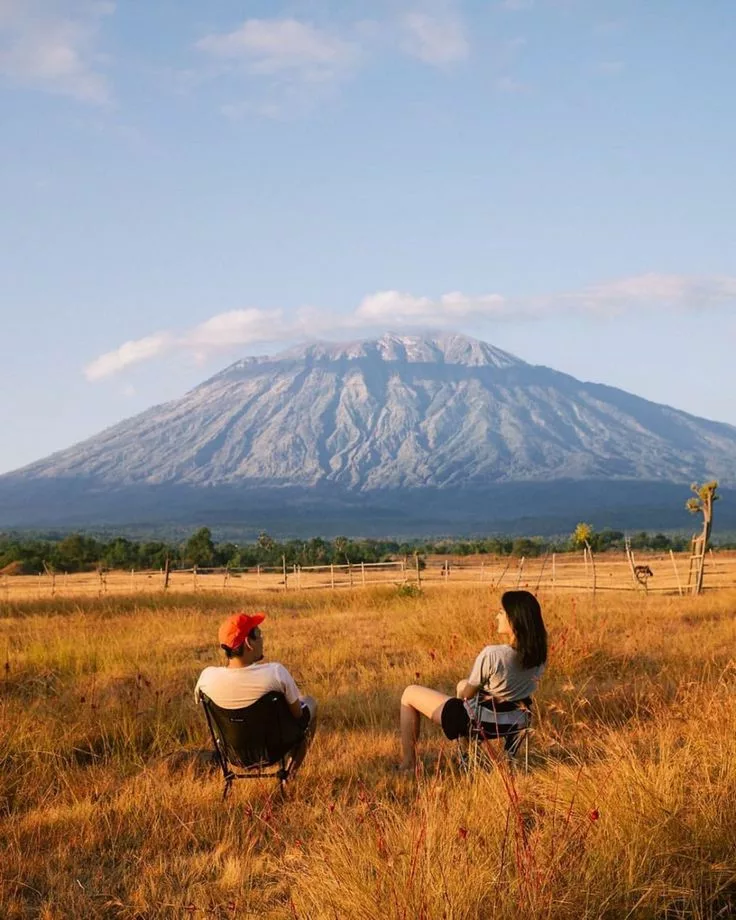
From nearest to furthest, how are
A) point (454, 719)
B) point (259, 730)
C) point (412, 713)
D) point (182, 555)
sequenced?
1. point (259, 730)
2. point (454, 719)
3. point (412, 713)
4. point (182, 555)

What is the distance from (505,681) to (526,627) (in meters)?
0.31

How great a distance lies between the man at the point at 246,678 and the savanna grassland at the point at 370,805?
48 cm

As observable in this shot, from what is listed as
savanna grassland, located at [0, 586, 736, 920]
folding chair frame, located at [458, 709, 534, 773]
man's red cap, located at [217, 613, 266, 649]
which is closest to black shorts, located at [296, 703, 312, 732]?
savanna grassland, located at [0, 586, 736, 920]

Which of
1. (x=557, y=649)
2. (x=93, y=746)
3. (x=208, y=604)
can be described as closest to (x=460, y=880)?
(x=93, y=746)

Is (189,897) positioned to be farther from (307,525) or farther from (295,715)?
(307,525)

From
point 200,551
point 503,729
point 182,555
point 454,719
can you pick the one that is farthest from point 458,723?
point 200,551

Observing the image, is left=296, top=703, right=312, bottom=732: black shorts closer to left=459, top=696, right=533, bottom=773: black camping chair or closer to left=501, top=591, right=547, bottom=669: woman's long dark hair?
left=459, top=696, right=533, bottom=773: black camping chair

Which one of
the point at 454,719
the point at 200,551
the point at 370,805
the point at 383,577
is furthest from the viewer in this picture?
the point at 200,551

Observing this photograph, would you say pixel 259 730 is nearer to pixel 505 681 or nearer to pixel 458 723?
pixel 458 723

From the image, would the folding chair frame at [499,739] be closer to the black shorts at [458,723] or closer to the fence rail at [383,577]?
the black shorts at [458,723]

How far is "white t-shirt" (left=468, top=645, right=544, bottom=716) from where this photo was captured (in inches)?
225

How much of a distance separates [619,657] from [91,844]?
5488mm

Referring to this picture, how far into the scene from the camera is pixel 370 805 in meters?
4.65

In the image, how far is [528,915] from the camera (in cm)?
330
